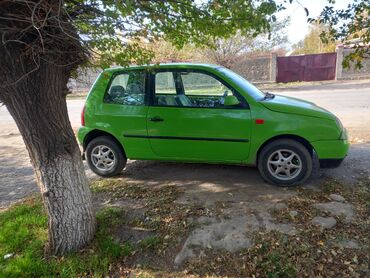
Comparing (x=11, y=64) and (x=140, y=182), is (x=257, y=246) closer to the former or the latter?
(x=140, y=182)

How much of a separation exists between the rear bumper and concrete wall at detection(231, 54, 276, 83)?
18.0 m

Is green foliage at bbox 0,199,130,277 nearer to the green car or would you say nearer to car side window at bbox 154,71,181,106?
the green car

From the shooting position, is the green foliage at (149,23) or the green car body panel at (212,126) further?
the green car body panel at (212,126)

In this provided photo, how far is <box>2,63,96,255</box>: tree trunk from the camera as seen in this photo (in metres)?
2.76

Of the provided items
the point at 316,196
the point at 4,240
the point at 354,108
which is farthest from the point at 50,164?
the point at 354,108

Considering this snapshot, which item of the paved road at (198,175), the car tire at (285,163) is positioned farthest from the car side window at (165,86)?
the car tire at (285,163)

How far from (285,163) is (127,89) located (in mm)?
2564

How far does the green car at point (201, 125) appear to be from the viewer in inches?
160

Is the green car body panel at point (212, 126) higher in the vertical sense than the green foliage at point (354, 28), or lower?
lower

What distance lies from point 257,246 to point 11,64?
2794 millimetres

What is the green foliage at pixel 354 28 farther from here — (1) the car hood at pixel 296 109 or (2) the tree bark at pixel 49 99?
(2) the tree bark at pixel 49 99

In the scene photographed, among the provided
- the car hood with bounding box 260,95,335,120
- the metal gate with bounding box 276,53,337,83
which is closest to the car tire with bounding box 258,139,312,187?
the car hood with bounding box 260,95,335,120

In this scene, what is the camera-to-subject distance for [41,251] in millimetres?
3203

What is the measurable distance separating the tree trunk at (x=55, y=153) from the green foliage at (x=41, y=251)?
14 cm
